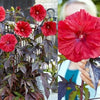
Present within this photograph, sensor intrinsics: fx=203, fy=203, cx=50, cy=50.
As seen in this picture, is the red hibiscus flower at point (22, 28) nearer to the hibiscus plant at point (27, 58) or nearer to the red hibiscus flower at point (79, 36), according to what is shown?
the hibiscus plant at point (27, 58)

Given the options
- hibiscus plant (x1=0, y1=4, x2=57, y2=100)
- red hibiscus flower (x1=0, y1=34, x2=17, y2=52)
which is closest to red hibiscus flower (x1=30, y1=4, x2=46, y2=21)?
hibiscus plant (x1=0, y1=4, x2=57, y2=100)

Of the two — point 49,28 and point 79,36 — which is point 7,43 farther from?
point 79,36

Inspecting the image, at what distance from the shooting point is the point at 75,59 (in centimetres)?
35

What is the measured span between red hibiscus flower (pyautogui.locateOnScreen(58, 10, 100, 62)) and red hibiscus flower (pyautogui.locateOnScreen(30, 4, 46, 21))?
0.71m

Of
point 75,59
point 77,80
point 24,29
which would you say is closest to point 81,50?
point 75,59

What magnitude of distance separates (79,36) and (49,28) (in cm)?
66

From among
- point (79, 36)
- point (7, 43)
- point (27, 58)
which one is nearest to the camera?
point (79, 36)

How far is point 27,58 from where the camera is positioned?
4.02ft

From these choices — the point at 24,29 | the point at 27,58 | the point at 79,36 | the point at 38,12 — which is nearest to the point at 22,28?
the point at 24,29

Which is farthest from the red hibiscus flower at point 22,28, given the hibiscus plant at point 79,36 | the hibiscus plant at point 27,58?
the hibiscus plant at point 79,36

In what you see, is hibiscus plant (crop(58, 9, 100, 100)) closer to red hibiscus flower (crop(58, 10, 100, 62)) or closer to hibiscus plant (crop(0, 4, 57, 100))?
red hibiscus flower (crop(58, 10, 100, 62))

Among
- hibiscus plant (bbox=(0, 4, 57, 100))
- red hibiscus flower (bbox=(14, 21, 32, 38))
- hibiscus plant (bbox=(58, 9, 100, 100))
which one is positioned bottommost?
hibiscus plant (bbox=(0, 4, 57, 100))

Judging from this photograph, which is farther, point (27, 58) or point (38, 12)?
point (27, 58)

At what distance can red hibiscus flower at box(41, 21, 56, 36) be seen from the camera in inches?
39.3
